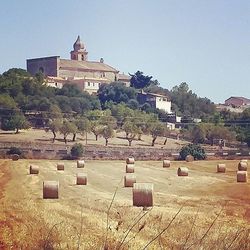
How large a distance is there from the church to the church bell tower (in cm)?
386

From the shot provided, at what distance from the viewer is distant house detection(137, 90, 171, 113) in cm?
11919

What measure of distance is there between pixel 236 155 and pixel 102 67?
98.6 metres

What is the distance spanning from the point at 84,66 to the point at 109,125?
7968cm

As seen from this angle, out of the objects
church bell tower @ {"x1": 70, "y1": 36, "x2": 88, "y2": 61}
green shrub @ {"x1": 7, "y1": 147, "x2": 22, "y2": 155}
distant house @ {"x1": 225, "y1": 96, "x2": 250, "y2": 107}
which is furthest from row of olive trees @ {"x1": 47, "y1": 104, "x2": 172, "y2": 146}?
distant house @ {"x1": 225, "y1": 96, "x2": 250, "y2": 107}

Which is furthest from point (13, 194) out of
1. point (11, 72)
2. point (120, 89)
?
point (120, 89)

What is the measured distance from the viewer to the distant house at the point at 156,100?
11919cm

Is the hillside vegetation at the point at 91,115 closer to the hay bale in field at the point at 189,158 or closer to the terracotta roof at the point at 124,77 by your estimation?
the hay bale in field at the point at 189,158

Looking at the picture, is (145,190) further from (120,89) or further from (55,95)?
(120,89)

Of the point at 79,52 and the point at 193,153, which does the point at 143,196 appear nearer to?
the point at 193,153

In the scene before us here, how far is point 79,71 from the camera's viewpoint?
5891 inches

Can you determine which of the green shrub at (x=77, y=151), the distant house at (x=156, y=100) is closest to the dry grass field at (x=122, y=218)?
the green shrub at (x=77, y=151)

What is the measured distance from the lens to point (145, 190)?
18766mm

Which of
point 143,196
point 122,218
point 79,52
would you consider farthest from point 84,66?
point 122,218

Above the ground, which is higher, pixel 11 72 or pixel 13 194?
pixel 11 72
